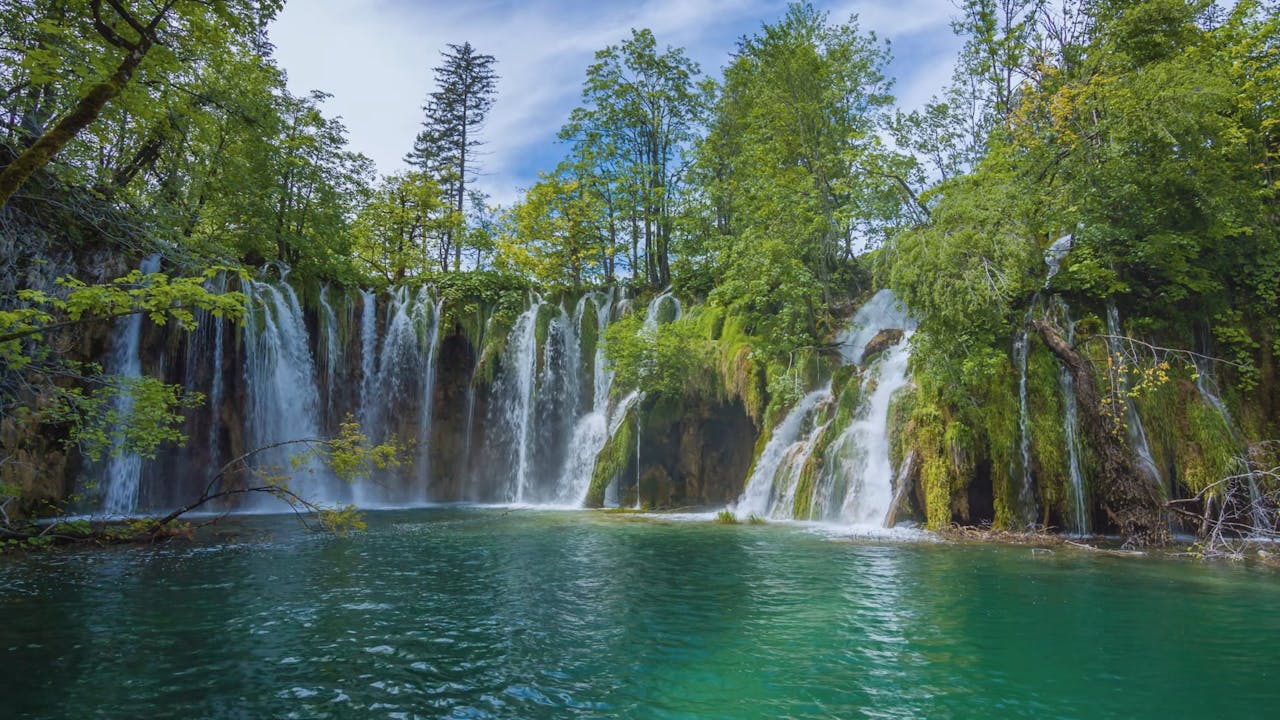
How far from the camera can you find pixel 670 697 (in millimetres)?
4820

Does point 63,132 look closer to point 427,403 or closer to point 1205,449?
point 1205,449

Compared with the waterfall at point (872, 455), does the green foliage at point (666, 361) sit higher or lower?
higher

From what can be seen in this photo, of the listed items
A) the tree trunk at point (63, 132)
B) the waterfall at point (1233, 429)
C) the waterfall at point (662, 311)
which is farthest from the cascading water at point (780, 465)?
the tree trunk at point (63, 132)

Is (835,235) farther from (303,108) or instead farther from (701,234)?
(303,108)

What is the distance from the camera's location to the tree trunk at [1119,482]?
35.9 feet

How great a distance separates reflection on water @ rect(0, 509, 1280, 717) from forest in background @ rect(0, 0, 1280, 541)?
2631 mm

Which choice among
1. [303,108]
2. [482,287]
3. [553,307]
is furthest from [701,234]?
[303,108]

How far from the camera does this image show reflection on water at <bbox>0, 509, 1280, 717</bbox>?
473cm

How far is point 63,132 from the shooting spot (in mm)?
4004

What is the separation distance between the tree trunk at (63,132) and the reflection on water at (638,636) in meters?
3.60

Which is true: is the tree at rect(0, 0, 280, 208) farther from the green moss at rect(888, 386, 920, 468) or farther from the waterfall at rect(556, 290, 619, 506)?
the waterfall at rect(556, 290, 619, 506)

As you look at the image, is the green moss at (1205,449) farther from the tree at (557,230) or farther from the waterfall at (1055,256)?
the tree at (557,230)

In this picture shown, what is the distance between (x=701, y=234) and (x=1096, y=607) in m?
20.9

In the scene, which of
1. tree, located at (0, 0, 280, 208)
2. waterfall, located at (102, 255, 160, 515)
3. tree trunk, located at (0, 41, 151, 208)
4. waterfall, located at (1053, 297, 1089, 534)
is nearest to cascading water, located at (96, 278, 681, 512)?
waterfall, located at (102, 255, 160, 515)
